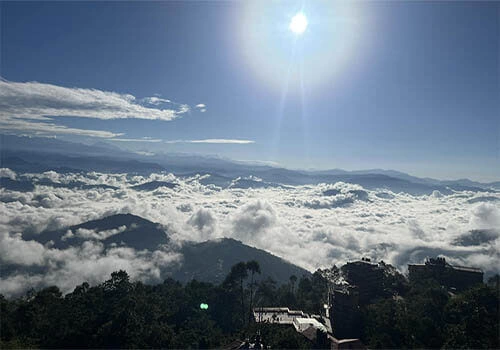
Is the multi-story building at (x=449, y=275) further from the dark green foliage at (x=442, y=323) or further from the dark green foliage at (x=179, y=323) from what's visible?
the dark green foliage at (x=442, y=323)

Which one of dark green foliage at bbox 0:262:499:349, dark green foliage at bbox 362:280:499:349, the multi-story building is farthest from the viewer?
the multi-story building

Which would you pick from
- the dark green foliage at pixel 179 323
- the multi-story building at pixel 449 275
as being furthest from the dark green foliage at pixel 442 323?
the multi-story building at pixel 449 275

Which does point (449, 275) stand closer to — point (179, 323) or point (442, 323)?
point (442, 323)

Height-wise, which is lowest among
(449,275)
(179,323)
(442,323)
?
(179,323)

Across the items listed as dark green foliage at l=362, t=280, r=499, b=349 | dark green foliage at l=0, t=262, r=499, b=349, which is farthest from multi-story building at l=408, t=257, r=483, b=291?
dark green foliage at l=362, t=280, r=499, b=349

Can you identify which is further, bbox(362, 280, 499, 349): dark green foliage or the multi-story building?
the multi-story building

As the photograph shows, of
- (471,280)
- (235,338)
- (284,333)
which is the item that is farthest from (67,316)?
(471,280)

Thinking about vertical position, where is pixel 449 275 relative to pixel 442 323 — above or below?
below

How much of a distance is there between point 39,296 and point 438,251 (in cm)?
20490

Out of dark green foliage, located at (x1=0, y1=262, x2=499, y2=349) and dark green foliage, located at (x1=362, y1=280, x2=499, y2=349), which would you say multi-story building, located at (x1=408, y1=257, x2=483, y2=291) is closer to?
dark green foliage, located at (x1=0, y1=262, x2=499, y2=349)

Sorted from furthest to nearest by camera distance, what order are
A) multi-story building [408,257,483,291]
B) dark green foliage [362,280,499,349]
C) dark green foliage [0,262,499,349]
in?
multi-story building [408,257,483,291]
dark green foliage [0,262,499,349]
dark green foliage [362,280,499,349]

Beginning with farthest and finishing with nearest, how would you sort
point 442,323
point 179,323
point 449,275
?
point 449,275
point 179,323
point 442,323

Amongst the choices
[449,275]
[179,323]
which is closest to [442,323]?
[449,275]

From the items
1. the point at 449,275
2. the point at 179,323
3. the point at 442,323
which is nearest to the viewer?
the point at 442,323
